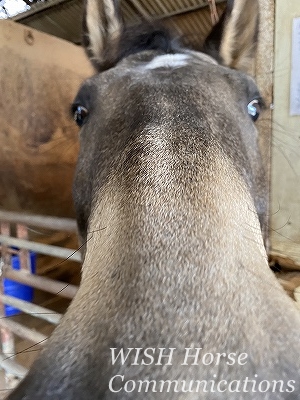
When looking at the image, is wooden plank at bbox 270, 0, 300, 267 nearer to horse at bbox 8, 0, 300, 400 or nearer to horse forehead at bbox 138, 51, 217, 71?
horse forehead at bbox 138, 51, 217, 71

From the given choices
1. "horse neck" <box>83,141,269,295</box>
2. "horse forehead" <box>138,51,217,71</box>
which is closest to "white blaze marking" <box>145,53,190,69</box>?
"horse forehead" <box>138,51,217,71</box>

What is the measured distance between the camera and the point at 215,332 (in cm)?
54

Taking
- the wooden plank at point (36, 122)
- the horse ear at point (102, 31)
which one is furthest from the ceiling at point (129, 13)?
the horse ear at point (102, 31)

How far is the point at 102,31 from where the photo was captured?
58.8 inches

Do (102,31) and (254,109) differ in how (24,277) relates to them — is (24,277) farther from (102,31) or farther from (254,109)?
(254,109)

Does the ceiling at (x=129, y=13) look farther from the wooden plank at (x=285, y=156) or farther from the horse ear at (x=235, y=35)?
the horse ear at (x=235, y=35)

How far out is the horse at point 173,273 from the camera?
1.67ft

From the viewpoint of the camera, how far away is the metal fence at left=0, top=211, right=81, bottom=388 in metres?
1.63

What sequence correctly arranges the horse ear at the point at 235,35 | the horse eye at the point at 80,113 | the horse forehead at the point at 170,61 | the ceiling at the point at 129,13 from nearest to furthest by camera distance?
the horse forehead at the point at 170,61, the horse eye at the point at 80,113, the horse ear at the point at 235,35, the ceiling at the point at 129,13

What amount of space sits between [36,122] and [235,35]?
1.48 meters

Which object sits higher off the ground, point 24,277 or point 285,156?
point 285,156

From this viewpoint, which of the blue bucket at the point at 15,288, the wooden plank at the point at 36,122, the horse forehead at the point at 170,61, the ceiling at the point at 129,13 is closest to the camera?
the horse forehead at the point at 170,61

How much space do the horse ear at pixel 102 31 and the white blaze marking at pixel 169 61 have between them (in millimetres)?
335

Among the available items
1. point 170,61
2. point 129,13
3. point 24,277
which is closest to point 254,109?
point 170,61
